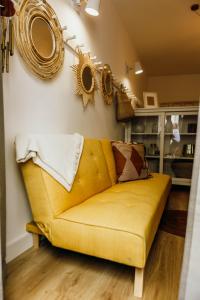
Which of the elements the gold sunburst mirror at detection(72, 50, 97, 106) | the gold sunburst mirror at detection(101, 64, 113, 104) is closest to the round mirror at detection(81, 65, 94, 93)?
the gold sunburst mirror at detection(72, 50, 97, 106)

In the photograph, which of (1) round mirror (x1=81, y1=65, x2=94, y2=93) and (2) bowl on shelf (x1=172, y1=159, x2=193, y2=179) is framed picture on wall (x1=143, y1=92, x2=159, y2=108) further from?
(1) round mirror (x1=81, y1=65, x2=94, y2=93)

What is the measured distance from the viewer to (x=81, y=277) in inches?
45.9

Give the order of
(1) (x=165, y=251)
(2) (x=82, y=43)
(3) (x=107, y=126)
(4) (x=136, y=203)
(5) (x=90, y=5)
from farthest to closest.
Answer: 1. (3) (x=107, y=126)
2. (2) (x=82, y=43)
3. (5) (x=90, y=5)
4. (1) (x=165, y=251)
5. (4) (x=136, y=203)

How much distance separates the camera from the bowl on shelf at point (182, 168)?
3.32 m

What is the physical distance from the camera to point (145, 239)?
100 centimetres

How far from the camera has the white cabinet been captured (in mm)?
3369

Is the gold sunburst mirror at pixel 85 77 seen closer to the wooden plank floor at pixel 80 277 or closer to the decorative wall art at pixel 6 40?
the decorative wall art at pixel 6 40

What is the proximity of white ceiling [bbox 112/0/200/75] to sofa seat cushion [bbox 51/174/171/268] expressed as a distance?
2652mm

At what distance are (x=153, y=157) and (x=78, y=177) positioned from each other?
7.51 feet

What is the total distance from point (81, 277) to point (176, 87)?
4982mm

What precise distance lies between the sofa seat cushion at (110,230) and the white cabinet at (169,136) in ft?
7.26

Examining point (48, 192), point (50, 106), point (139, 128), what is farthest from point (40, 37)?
point (139, 128)

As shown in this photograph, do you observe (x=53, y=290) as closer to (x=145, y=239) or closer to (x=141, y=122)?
(x=145, y=239)

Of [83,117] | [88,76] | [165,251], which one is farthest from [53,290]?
[88,76]
